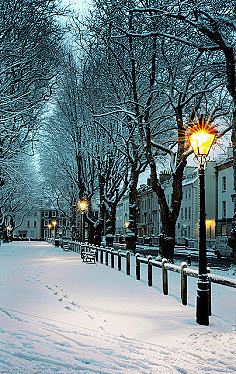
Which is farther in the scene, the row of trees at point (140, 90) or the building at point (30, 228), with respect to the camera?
the building at point (30, 228)

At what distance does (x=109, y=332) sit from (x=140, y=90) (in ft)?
71.4

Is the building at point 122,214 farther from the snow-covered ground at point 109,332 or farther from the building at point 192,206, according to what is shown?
the snow-covered ground at point 109,332

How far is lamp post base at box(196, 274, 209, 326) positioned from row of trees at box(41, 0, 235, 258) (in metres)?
9.44

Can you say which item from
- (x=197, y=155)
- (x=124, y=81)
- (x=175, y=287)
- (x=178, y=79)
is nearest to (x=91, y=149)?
(x=124, y=81)

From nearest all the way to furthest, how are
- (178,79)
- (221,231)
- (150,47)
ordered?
(150,47) < (178,79) < (221,231)

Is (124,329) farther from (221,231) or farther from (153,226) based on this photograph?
(153,226)

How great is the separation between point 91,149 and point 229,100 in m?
12.5

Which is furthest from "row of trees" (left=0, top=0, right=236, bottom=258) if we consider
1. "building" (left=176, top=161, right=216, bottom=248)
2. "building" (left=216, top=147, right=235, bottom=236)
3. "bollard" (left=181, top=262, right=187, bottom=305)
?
"building" (left=176, top=161, right=216, bottom=248)

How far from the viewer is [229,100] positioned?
2344 cm

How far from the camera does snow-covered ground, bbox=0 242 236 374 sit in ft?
18.6

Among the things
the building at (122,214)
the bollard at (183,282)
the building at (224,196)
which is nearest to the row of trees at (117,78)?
the bollard at (183,282)

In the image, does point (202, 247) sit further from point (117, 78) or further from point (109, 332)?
point (117, 78)

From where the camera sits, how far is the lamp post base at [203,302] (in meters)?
8.37

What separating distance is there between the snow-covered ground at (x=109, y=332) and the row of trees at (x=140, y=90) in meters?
8.83
